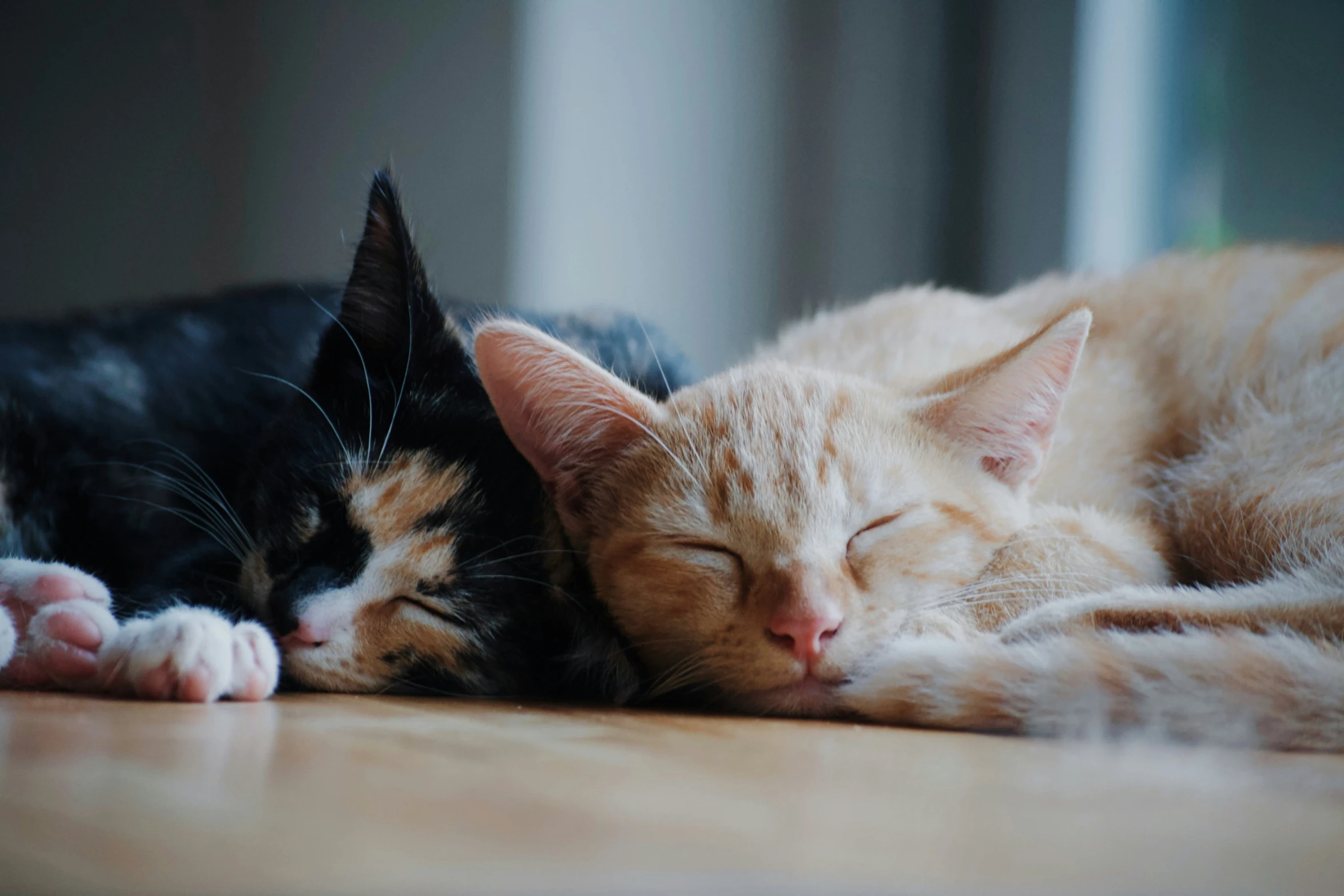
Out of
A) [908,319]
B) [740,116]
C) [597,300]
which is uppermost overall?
[740,116]

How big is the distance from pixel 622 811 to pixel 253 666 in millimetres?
468

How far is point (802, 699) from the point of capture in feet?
3.10

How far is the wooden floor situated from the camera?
0.48m

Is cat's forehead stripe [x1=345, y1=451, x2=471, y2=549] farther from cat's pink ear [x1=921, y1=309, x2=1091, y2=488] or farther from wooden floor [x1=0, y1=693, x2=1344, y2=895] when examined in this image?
cat's pink ear [x1=921, y1=309, x2=1091, y2=488]

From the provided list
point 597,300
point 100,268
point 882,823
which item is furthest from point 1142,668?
point 100,268

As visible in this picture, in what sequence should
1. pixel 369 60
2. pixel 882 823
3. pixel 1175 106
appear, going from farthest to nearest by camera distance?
pixel 369 60, pixel 1175 106, pixel 882 823

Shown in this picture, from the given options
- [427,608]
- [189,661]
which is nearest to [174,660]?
[189,661]

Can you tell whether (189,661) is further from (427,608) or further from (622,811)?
(622,811)

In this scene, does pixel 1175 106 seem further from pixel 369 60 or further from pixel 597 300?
pixel 369 60

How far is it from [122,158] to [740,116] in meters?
1.60

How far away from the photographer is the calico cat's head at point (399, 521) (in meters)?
1.01

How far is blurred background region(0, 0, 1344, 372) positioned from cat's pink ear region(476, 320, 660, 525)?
1.29 meters

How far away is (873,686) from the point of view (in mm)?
896

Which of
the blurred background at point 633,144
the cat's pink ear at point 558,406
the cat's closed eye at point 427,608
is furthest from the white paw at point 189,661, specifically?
the blurred background at point 633,144
